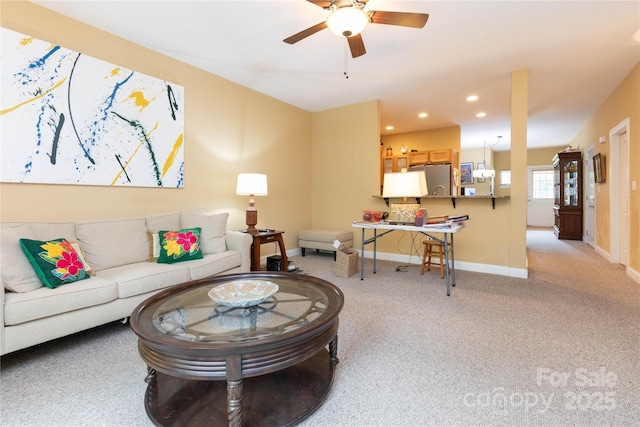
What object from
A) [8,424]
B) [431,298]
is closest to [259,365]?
[8,424]

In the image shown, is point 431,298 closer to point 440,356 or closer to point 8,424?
point 440,356

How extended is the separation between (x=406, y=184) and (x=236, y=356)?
2.56 meters

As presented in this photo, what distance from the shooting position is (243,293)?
1684 mm

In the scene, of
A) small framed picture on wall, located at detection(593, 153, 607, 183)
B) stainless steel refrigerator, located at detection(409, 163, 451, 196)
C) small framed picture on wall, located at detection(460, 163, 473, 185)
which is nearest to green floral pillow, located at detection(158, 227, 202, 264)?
stainless steel refrigerator, located at detection(409, 163, 451, 196)

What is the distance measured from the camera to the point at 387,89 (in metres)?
4.35

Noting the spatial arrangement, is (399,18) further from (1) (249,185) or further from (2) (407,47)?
(1) (249,185)

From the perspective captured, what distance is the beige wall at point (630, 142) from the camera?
355cm

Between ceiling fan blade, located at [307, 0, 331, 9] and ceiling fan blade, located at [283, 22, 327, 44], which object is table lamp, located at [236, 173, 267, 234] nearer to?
ceiling fan blade, located at [283, 22, 327, 44]

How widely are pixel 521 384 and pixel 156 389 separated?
1.90m

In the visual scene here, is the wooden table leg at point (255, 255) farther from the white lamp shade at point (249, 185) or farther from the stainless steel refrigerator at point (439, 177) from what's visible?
the stainless steel refrigerator at point (439, 177)

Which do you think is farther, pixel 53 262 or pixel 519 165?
pixel 519 165

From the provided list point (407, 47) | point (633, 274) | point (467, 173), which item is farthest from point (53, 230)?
point (467, 173)

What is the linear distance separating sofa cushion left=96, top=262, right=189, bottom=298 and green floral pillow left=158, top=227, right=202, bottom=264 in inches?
3.8

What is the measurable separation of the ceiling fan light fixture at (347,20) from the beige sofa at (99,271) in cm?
213
